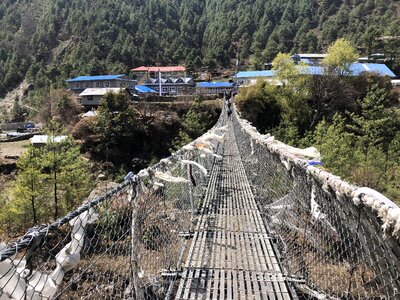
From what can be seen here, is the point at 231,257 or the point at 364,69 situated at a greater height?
the point at 364,69

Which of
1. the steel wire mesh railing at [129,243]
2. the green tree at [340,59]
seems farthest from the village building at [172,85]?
the steel wire mesh railing at [129,243]

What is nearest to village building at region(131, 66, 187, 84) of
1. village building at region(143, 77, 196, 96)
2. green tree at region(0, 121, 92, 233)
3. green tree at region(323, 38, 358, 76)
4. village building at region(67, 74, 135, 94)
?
village building at region(143, 77, 196, 96)

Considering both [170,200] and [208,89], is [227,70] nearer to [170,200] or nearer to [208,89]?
[208,89]

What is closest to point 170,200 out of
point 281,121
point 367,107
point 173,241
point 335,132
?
point 173,241

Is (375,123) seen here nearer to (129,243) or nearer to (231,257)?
(231,257)

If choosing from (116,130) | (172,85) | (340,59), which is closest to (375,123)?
(340,59)
